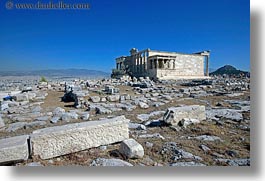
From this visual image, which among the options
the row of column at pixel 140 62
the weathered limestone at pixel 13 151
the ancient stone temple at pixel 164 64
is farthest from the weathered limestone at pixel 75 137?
the row of column at pixel 140 62

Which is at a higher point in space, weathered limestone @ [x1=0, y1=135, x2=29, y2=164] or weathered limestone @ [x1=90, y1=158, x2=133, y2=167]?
weathered limestone @ [x1=0, y1=135, x2=29, y2=164]

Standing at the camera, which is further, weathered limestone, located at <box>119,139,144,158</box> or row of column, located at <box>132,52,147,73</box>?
row of column, located at <box>132,52,147,73</box>

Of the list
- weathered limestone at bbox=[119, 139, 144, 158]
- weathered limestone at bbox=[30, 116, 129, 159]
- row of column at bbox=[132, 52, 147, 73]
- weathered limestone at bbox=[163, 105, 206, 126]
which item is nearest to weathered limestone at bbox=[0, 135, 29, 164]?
weathered limestone at bbox=[30, 116, 129, 159]

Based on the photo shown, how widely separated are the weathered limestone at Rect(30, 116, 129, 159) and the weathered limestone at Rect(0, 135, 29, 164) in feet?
0.40

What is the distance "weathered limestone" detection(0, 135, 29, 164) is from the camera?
9.45 ft

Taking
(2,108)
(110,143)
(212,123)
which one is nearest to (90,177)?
(110,143)

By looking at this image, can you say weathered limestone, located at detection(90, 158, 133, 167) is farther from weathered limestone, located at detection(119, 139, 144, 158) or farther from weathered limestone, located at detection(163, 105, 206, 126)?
weathered limestone, located at detection(163, 105, 206, 126)

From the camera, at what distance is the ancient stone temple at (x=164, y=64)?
29733mm

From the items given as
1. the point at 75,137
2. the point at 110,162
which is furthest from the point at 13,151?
the point at 110,162

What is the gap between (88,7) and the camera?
4.55 metres

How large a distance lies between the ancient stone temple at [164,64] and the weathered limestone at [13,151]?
82.5ft

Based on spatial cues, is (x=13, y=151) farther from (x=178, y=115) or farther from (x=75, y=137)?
(x=178, y=115)

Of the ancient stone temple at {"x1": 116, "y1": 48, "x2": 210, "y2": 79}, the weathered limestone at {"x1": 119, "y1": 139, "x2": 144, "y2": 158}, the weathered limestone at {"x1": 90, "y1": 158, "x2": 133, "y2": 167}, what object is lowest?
the weathered limestone at {"x1": 90, "y1": 158, "x2": 133, "y2": 167}

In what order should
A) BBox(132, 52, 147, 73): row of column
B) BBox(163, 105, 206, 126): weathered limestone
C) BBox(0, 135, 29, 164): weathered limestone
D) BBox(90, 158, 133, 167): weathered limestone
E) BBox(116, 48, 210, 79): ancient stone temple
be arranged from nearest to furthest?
BBox(0, 135, 29, 164): weathered limestone < BBox(90, 158, 133, 167): weathered limestone < BBox(163, 105, 206, 126): weathered limestone < BBox(116, 48, 210, 79): ancient stone temple < BBox(132, 52, 147, 73): row of column
